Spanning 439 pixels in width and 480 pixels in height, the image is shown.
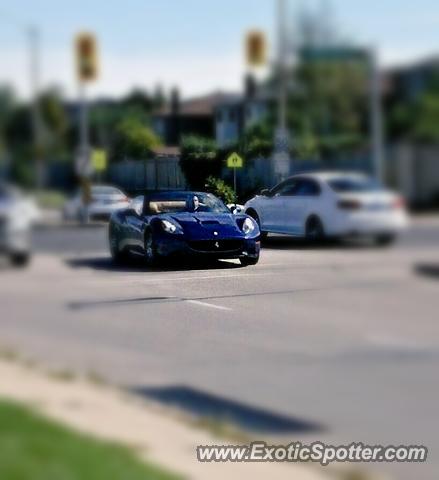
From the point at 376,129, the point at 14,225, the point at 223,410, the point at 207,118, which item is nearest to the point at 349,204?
the point at 207,118

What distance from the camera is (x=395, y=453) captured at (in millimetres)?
1661

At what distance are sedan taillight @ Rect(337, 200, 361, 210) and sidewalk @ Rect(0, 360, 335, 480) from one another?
84.7 feet

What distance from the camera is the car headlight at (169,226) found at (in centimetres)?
154

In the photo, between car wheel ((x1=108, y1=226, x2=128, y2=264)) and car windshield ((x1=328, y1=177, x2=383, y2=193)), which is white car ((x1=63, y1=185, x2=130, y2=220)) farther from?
car windshield ((x1=328, y1=177, x2=383, y2=193))

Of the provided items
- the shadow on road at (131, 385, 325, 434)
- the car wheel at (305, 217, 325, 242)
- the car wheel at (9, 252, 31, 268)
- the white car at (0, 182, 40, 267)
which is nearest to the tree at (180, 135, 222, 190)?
the car wheel at (305, 217, 325, 242)

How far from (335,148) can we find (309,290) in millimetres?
569

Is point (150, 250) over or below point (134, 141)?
below

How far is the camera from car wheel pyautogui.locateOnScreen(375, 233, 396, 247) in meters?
1.54

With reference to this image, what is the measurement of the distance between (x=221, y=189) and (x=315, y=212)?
0.10m

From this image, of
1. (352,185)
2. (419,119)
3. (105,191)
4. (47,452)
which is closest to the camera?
(352,185)

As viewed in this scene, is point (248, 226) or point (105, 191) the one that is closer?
point (248, 226)

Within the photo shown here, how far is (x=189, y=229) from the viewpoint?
1.54 m

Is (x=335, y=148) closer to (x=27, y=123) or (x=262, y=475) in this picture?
(x=27, y=123)

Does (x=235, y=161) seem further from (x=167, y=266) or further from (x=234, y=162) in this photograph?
(x=167, y=266)
